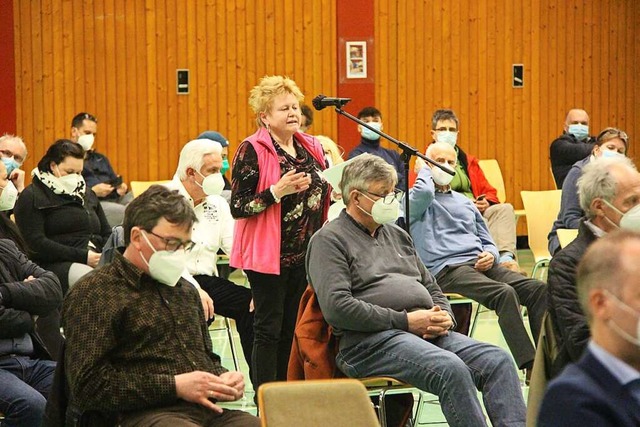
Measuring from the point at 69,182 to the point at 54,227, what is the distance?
26 cm

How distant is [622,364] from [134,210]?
6.21 ft

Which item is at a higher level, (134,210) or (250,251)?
(134,210)

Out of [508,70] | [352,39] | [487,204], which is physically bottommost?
[487,204]

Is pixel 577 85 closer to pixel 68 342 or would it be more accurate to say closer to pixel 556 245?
pixel 556 245

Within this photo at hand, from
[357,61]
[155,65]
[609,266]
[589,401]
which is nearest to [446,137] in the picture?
[357,61]

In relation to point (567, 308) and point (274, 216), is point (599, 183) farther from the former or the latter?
point (274, 216)

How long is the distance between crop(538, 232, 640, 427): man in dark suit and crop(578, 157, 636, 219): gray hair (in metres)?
1.95

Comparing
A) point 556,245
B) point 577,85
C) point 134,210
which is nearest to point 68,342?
point 134,210

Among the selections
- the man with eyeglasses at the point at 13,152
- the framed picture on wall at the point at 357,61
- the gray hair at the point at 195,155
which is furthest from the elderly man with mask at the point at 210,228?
the framed picture on wall at the point at 357,61

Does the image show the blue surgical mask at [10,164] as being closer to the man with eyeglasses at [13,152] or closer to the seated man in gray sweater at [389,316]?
the man with eyeglasses at [13,152]

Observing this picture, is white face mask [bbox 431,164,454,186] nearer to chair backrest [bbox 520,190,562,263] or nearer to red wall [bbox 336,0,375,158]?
chair backrest [bbox 520,190,562,263]

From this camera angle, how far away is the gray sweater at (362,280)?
4176 millimetres

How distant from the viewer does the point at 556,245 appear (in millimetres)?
6430

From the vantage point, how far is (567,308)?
146 inches
